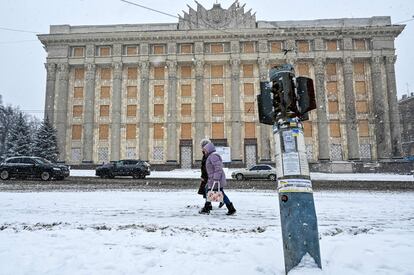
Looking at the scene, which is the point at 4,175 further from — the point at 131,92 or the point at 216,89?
the point at 216,89

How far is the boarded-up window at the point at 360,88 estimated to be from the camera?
1549 inches

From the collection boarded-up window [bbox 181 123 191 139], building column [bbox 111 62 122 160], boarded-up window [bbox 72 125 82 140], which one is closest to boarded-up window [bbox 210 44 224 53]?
boarded-up window [bbox 181 123 191 139]

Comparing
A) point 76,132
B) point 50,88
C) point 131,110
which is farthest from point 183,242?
point 50,88

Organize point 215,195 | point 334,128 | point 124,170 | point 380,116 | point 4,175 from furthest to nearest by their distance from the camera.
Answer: point 334,128
point 380,116
point 124,170
point 4,175
point 215,195

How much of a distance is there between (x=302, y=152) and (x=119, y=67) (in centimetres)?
4102

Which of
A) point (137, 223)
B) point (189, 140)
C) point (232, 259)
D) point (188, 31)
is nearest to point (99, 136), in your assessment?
point (189, 140)

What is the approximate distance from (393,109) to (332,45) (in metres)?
12.1

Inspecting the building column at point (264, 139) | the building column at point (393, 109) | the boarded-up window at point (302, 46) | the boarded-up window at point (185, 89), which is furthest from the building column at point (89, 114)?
the building column at point (393, 109)

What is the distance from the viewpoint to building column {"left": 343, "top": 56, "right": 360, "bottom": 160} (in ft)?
124

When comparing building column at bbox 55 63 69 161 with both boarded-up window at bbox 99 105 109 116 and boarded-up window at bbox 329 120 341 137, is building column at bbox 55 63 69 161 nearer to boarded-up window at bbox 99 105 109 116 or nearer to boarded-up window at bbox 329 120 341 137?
boarded-up window at bbox 99 105 109 116

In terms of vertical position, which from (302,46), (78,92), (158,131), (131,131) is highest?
(302,46)

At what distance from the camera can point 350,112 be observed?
38.3 metres

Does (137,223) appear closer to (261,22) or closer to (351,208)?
(351,208)

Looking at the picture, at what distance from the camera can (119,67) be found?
132 ft
